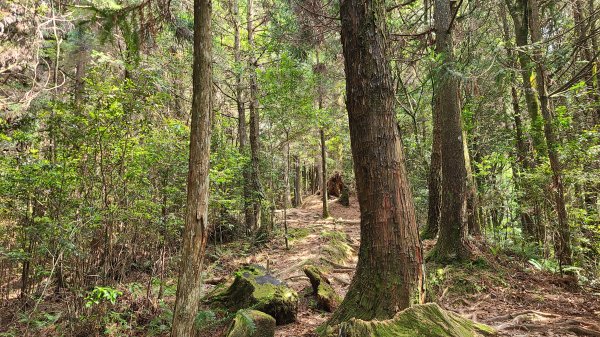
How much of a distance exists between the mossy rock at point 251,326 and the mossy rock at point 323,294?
1.48 metres

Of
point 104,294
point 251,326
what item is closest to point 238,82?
point 104,294

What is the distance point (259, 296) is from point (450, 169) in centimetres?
443

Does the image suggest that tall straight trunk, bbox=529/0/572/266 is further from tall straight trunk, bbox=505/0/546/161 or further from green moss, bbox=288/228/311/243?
green moss, bbox=288/228/311/243

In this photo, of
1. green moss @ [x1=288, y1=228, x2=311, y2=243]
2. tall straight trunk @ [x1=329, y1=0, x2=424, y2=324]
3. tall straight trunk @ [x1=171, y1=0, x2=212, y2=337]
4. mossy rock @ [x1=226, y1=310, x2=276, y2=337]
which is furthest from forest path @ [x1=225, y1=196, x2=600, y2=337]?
green moss @ [x1=288, y1=228, x2=311, y2=243]

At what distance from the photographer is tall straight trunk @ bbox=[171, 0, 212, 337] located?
3613 mm

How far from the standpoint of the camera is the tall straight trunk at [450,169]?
6.50 meters

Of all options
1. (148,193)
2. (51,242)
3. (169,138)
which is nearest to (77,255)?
(51,242)

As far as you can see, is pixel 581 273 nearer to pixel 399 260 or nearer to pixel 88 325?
pixel 399 260

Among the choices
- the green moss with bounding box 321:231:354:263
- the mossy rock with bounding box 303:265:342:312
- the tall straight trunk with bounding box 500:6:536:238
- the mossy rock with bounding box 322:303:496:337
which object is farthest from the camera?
the green moss with bounding box 321:231:354:263

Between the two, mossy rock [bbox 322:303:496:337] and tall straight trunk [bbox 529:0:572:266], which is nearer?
mossy rock [bbox 322:303:496:337]

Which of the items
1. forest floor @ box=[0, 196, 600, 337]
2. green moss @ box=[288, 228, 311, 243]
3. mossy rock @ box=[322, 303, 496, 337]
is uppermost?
mossy rock @ box=[322, 303, 496, 337]

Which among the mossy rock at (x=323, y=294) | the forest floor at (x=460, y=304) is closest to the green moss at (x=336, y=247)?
the forest floor at (x=460, y=304)

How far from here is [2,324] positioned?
5.80 m

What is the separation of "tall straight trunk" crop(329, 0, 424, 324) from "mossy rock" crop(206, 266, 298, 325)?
5.90 ft
